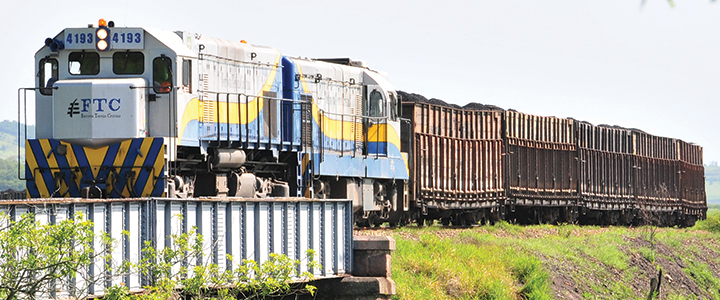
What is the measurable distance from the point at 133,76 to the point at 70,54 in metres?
1.15

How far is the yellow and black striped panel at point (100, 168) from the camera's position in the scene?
1596 centimetres

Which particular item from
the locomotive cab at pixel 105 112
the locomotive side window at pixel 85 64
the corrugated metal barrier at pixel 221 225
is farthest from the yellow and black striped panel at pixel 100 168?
the corrugated metal barrier at pixel 221 225

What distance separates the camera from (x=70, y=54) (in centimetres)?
1675

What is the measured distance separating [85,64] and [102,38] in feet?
2.02

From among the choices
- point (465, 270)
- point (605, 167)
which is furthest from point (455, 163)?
point (605, 167)

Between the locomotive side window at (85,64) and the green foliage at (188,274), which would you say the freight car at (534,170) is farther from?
the green foliage at (188,274)

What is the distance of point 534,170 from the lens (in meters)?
32.9

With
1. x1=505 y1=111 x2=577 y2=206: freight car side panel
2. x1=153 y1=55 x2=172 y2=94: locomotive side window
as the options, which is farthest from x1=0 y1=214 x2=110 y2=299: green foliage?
x1=505 y1=111 x2=577 y2=206: freight car side panel

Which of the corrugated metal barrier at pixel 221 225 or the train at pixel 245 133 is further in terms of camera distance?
the train at pixel 245 133

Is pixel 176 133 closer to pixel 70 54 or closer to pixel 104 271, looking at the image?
pixel 70 54

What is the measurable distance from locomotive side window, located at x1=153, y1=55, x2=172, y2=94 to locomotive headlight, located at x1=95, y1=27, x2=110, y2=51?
0.84 m

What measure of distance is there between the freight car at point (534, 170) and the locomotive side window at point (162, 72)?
10.7m

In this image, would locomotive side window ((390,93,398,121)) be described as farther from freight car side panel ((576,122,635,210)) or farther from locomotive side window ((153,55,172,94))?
freight car side panel ((576,122,635,210))

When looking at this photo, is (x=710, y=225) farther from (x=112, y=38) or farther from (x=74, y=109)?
(x=74, y=109)
